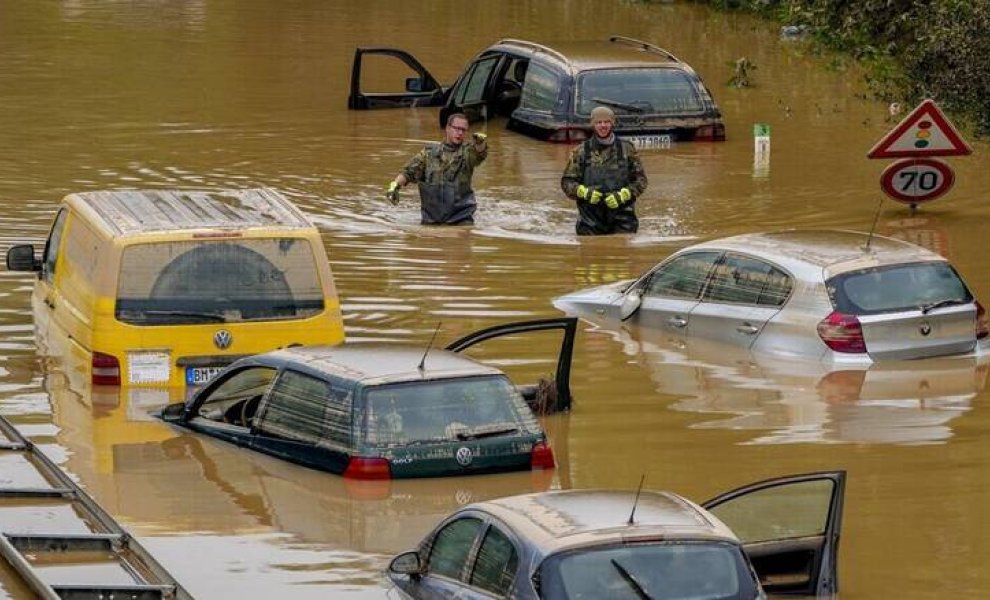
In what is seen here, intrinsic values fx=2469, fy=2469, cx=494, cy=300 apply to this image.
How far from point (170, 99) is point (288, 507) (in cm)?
2148

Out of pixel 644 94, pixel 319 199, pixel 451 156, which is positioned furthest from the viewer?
pixel 644 94

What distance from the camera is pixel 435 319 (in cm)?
2070

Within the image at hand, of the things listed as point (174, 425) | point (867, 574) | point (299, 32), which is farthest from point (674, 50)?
point (867, 574)

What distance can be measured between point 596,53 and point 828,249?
1301cm

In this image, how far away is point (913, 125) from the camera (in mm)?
23656

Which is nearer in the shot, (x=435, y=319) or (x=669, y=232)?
(x=435, y=319)

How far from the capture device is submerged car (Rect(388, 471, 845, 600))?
33.9 feet

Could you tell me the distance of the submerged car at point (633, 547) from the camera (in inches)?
407

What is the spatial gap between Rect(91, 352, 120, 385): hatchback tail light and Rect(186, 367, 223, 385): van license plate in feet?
1.60

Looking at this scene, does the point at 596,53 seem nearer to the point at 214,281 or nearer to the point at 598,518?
the point at 214,281

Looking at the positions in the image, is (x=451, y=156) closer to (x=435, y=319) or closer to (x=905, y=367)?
(x=435, y=319)

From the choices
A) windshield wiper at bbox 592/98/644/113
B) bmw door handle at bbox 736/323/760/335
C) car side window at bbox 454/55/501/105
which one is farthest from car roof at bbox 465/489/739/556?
car side window at bbox 454/55/501/105

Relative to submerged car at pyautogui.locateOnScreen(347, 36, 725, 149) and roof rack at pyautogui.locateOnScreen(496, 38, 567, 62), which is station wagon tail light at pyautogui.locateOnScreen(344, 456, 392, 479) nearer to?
submerged car at pyautogui.locateOnScreen(347, 36, 725, 149)

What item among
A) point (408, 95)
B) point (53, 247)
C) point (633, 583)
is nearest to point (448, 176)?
point (53, 247)
